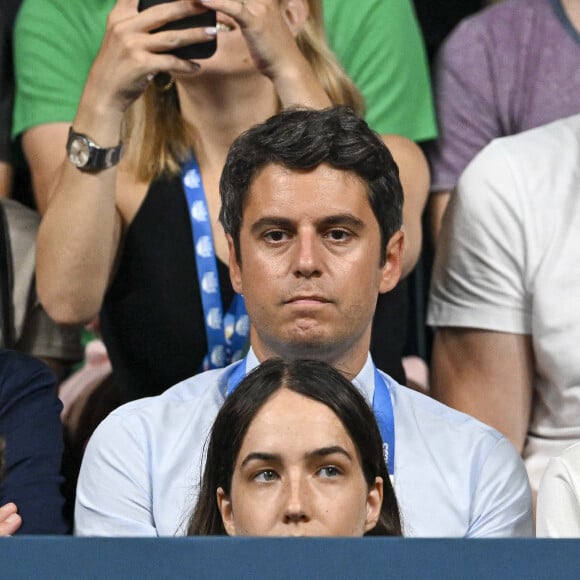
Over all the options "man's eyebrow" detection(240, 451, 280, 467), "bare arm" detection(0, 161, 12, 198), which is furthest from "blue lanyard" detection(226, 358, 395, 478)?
"bare arm" detection(0, 161, 12, 198)

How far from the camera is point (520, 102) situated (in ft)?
7.04

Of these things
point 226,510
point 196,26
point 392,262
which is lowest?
point 226,510

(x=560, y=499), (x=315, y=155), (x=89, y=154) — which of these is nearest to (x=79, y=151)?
(x=89, y=154)

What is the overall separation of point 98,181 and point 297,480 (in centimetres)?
53

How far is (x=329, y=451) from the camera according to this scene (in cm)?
149

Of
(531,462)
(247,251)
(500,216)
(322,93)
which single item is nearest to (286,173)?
(247,251)

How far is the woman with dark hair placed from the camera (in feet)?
4.80

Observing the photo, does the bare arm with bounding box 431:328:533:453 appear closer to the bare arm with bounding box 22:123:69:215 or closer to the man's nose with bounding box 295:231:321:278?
the man's nose with bounding box 295:231:321:278

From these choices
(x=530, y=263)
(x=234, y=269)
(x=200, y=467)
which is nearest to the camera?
(x=200, y=467)

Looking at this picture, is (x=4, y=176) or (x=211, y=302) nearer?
(x=211, y=302)

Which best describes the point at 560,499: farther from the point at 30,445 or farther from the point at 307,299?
the point at 30,445

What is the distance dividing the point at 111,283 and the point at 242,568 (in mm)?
743

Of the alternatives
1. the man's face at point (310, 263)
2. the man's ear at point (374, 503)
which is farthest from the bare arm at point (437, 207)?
the man's ear at point (374, 503)

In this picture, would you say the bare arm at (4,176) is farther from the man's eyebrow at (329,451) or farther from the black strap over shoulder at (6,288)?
the man's eyebrow at (329,451)
